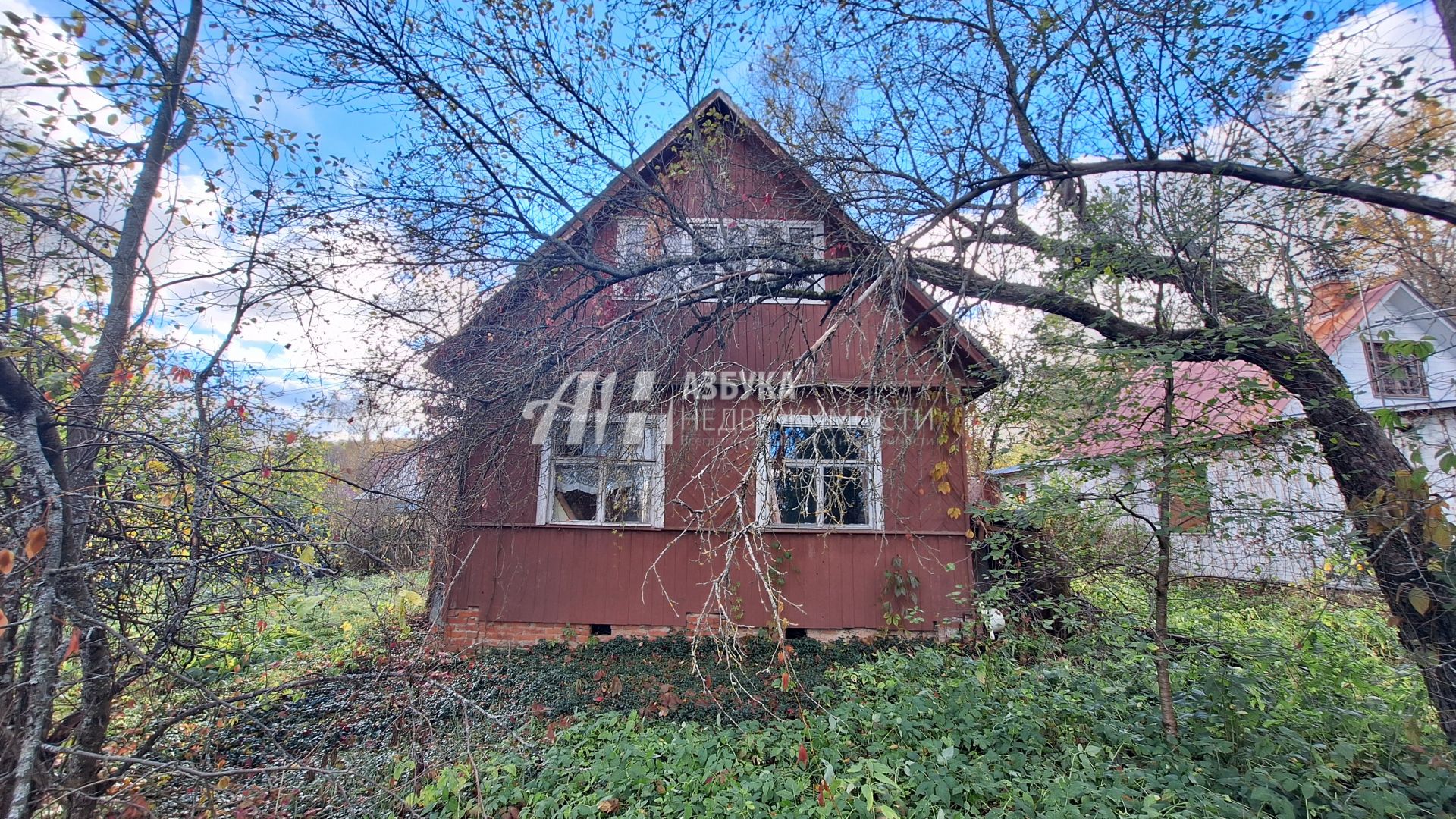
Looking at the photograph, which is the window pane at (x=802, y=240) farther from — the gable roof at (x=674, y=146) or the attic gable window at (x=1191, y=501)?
the attic gable window at (x=1191, y=501)

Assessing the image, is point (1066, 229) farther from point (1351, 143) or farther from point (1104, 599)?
point (1104, 599)

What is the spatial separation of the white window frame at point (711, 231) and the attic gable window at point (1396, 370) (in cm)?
347

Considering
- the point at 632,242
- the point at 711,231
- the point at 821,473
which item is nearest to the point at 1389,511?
the point at 821,473

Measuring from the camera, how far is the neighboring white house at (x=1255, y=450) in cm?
295

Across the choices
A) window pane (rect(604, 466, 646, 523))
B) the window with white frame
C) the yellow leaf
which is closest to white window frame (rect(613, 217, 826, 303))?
the window with white frame

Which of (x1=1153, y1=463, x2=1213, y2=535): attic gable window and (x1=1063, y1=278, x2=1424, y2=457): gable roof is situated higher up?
(x1=1063, y1=278, x2=1424, y2=457): gable roof

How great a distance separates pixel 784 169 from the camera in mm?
5492

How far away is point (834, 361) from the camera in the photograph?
6676 mm

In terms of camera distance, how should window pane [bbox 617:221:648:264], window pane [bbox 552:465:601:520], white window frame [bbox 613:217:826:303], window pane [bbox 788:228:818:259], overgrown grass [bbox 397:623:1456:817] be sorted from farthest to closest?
window pane [bbox 552:465:601:520] → window pane [bbox 617:221:648:264] → white window frame [bbox 613:217:826:303] → window pane [bbox 788:228:818:259] → overgrown grass [bbox 397:623:1456:817]

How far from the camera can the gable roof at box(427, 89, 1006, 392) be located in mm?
4965

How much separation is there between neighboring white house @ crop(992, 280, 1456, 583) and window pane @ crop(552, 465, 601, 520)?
4827 mm

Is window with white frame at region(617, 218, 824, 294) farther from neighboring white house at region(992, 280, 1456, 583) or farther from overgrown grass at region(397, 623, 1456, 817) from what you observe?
overgrown grass at region(397, 623, 1456, 817)
